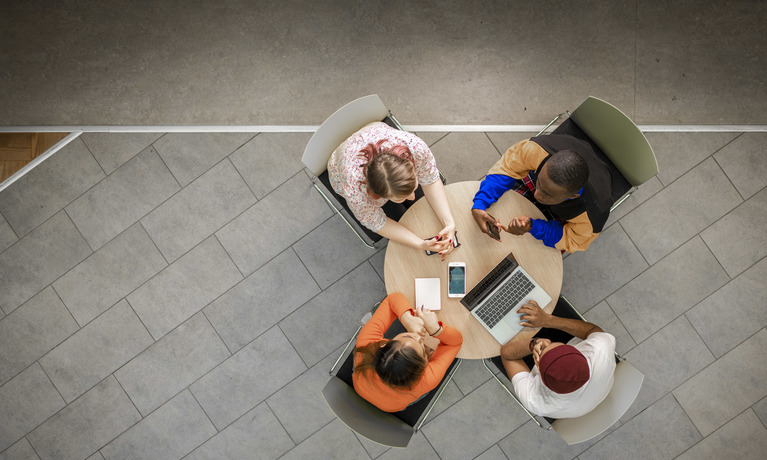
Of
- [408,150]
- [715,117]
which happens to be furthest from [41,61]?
[715,117]

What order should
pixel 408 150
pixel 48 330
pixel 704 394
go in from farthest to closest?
pixel 48 330 → pixel 704 394 → pixel 408 150

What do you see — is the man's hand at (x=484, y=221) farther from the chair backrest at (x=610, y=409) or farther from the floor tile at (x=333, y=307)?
the floor tile at (x=333, y=307)

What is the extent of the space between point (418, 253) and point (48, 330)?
2.56 m

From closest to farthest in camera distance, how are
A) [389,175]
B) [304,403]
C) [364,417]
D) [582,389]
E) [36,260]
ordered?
1. [389,175]
2. [582,389]
3. [364,417]
4. [304,403]
5. [36,260]

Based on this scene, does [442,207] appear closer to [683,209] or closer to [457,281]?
[457,281]

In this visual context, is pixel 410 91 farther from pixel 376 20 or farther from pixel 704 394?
pixel 704 394

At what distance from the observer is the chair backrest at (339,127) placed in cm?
220

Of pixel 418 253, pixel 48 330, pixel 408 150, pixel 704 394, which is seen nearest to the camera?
pixel 408 150

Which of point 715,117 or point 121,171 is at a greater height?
point 121,171

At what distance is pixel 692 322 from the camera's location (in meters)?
2.89

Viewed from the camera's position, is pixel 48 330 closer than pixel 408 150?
No

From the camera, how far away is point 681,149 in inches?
115

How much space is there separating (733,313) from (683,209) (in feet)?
2.31

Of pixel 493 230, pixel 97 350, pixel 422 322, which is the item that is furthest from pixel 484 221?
pixel 97 350
